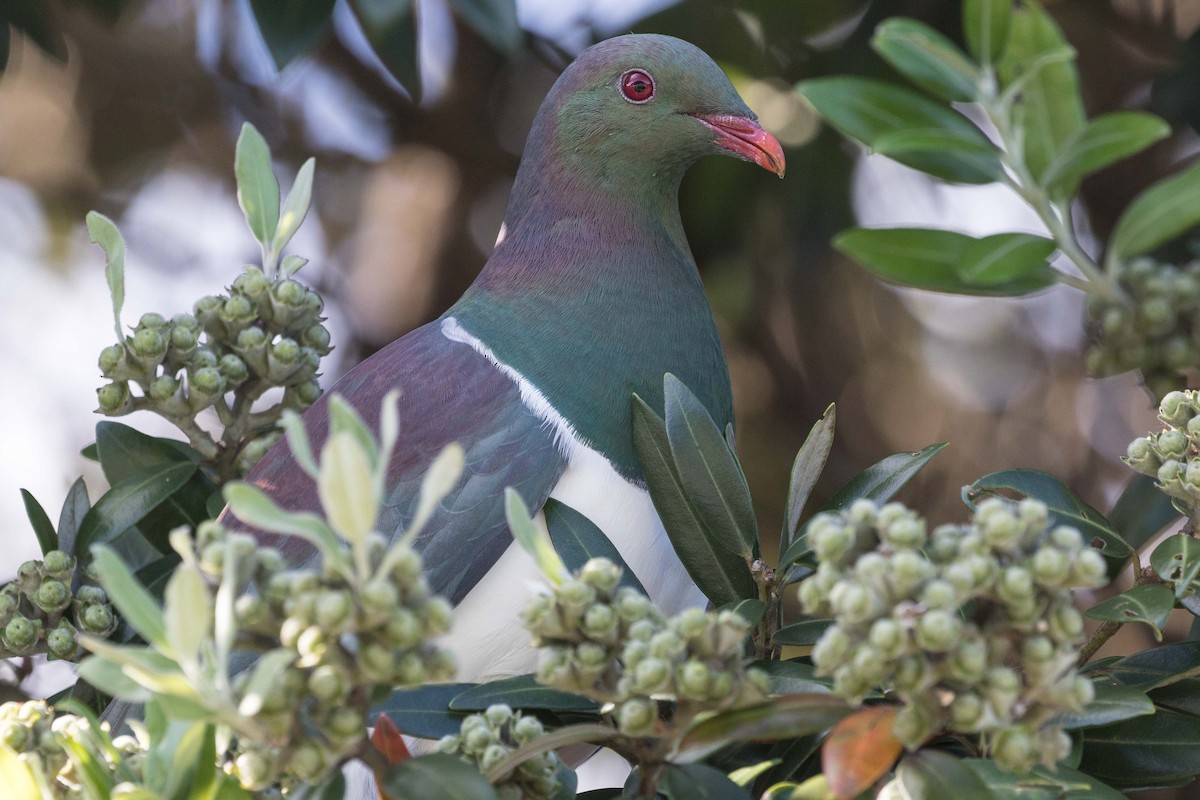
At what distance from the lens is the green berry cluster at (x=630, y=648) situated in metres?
0.85

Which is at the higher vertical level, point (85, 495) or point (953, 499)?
point (85, 495)

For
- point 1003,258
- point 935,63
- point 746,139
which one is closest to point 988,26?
point 935,63

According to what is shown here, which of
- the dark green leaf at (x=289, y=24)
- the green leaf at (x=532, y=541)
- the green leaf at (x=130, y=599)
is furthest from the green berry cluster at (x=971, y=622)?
the dark green leaf at (x=289, y=24)

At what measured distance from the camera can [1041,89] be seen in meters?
0.93

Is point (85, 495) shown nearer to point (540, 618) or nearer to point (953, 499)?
point (540, 618)

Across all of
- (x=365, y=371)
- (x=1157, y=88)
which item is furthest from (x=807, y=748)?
(x=1157, y=88)

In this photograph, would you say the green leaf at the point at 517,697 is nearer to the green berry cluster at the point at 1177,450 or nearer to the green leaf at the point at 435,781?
the green leaf at the point at 435,781

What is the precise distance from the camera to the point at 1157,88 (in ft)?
7.20

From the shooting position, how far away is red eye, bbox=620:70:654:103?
169cm

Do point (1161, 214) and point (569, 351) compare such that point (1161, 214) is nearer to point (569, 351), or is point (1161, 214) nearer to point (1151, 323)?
point (1151, 323)

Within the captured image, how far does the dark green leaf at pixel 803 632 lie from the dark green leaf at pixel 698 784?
197mm

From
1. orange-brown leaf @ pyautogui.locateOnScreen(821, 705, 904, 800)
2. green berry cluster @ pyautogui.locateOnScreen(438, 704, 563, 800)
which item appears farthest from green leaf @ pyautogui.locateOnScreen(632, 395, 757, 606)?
orange-brown leaf @ pyautogui.locateOnScreen(821, 705, 904, 800)

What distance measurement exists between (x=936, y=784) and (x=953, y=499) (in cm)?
189

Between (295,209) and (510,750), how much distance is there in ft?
2.38
